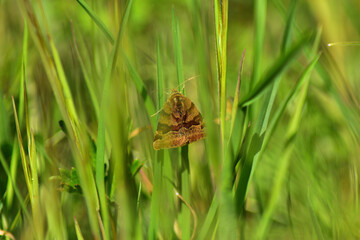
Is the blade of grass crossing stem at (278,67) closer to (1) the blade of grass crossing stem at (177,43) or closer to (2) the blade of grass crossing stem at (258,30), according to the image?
(2) the blade of grass crossing stem at (258,30)

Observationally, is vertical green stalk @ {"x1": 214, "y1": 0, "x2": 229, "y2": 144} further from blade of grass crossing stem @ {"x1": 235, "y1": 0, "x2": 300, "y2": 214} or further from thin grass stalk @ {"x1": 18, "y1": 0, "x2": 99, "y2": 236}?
thin grass stalk @ {"x1": 18, "y1": 0, "x2": 99, "y2": 236}

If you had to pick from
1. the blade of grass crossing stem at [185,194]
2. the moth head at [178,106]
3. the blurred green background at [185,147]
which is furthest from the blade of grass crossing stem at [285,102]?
the moth head at [178,106]

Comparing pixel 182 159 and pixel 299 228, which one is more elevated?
pixel 182 159

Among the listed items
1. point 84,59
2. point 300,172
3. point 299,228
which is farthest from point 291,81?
point 84,59

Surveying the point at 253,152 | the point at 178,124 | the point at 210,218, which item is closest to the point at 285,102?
the point at 253,152

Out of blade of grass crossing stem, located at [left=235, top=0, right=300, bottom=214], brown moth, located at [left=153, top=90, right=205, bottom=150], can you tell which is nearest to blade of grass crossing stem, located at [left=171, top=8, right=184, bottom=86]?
brown moth, located at [left=153, top=90, right=205, bottom=150]

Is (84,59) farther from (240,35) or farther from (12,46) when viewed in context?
(240,35)

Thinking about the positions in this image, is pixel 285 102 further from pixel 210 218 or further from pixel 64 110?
pixel 64 110
